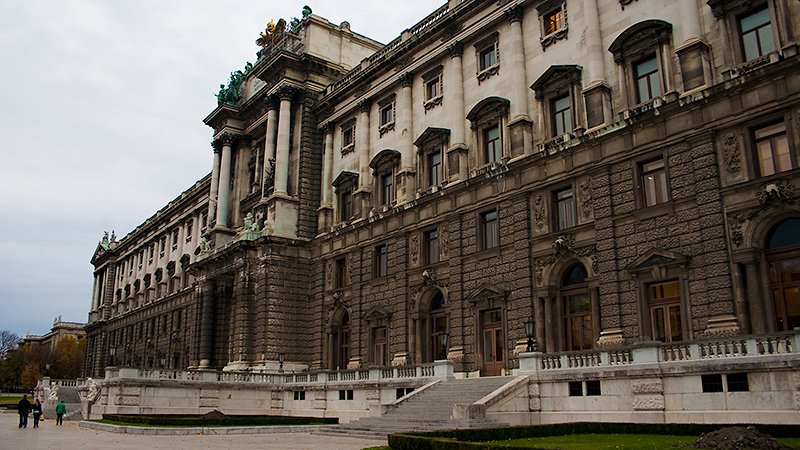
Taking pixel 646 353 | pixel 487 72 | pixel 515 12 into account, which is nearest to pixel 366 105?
pixel 487 72

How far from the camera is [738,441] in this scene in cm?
1566

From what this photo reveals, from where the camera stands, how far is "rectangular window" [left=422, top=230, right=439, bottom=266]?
38.3 m

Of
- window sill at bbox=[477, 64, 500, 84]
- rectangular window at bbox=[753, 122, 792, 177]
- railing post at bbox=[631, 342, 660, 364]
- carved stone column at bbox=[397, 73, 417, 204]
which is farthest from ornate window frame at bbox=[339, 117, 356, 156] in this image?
railing post at bbox=[631, 342, 660, 364]

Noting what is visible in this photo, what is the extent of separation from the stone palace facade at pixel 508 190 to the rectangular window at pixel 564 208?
0.10 metres

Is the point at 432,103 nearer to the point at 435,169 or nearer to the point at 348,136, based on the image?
the point at 435,169

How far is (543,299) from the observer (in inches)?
1226

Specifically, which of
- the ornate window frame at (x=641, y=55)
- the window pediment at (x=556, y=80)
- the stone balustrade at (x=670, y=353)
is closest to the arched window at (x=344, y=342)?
the window pediment at (x=556, y=80)

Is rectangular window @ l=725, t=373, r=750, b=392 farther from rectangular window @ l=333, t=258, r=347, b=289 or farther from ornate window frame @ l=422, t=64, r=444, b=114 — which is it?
rectangular window @ l=333, t=258, r=347, b=289

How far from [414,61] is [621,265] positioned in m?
21.0

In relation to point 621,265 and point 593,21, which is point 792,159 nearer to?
point 621,265

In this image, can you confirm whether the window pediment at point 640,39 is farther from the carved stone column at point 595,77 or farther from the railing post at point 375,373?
the railing post at point 375,373

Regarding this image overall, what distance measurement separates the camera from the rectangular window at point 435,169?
39531mm

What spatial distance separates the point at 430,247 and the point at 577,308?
11.1 meters

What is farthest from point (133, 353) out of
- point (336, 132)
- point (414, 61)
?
point (414, 61)
